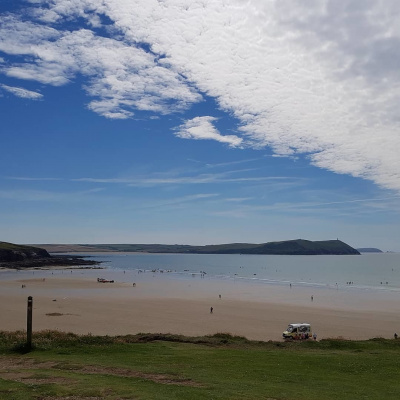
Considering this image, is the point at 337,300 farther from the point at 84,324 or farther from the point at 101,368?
the point at 101,368

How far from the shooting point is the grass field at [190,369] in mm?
12664

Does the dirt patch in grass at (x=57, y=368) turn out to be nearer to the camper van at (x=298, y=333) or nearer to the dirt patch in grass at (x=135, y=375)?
the dirt patch in grass at (x=135, y=375)

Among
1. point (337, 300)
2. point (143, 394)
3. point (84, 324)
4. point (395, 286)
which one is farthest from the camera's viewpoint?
point (395, 286)

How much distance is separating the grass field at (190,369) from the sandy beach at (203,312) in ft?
43.8

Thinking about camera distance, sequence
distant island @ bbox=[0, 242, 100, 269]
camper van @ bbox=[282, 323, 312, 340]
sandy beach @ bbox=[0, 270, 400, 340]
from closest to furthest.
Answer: camper van @ bbox=[282, 323, 312, 340]
sandy beach @ bbox=[0, 270, 400, 340]
distant island @ bbox=[0, 242, 100, 269]

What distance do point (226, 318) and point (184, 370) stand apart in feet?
106

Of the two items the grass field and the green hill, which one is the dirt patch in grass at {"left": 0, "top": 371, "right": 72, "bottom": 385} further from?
the green hill

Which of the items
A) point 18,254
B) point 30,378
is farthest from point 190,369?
point 18,254

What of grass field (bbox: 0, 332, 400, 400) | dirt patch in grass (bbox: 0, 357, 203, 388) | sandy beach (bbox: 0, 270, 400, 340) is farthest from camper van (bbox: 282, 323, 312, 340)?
dirt patch in grass (bbox: 0, 357, 203, 388)

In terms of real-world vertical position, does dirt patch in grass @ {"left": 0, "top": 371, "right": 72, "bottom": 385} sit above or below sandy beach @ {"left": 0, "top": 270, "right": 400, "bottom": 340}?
above

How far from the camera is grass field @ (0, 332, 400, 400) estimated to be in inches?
499

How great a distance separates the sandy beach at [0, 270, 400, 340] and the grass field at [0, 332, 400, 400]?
43.8 feet

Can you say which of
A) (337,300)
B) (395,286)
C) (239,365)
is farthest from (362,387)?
(395,286)

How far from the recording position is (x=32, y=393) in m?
12.1
